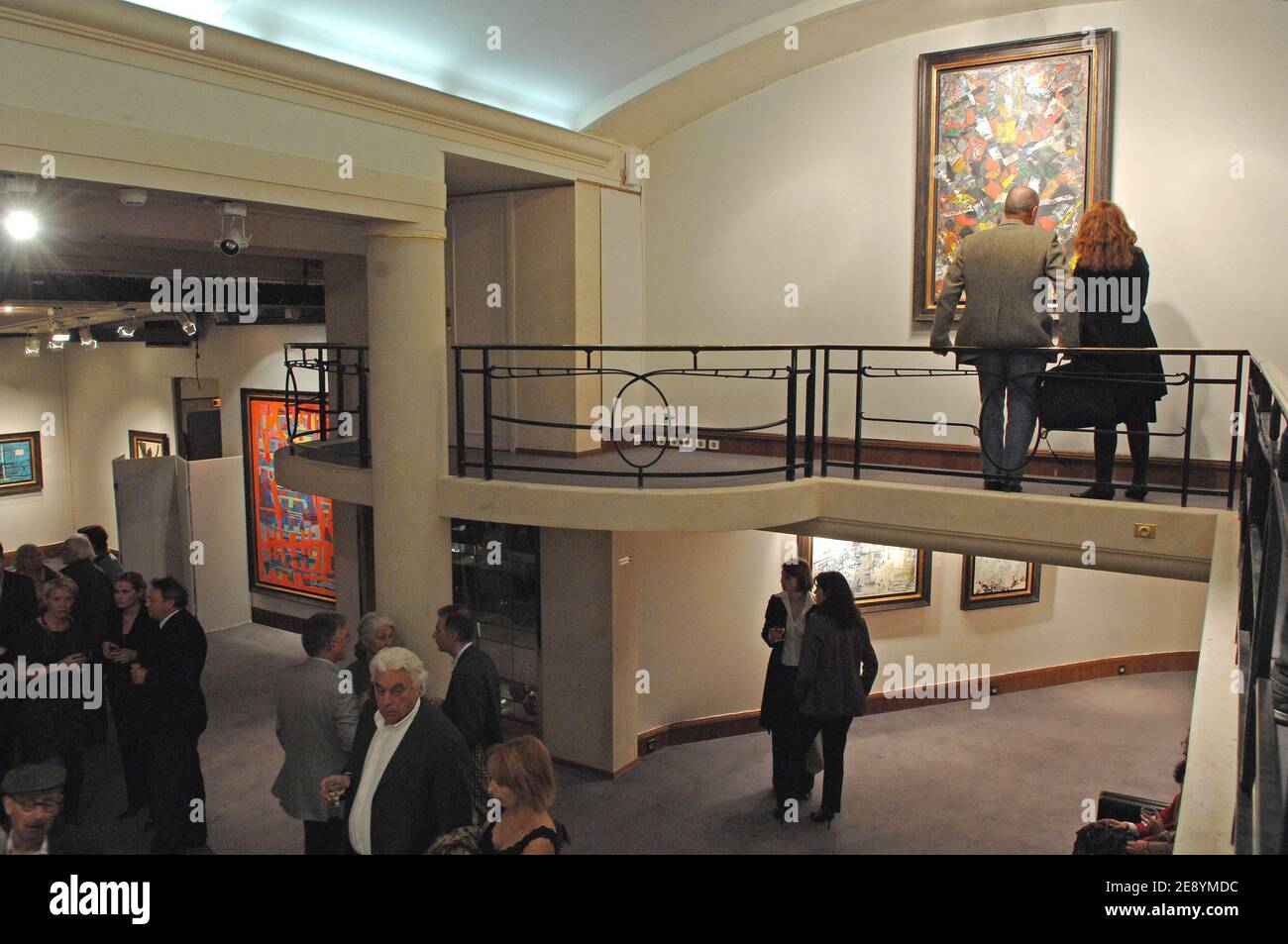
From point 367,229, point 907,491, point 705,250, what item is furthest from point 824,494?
point 367,229

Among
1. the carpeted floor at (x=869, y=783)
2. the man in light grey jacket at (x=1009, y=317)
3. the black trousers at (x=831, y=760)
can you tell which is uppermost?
the man in light grey jacket at (x=1009, y=317)

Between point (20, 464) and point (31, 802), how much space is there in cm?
1183

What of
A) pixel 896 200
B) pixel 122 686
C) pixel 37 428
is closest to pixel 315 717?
pixel 122 686

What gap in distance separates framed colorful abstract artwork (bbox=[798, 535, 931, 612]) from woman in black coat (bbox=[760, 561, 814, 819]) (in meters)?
1.97

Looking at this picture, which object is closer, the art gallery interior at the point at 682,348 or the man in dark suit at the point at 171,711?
the art gallery interior at the point at 682,348

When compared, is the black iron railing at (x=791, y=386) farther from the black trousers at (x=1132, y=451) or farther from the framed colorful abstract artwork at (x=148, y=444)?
the framed colorful abstract artwork at (x=148, y=444)

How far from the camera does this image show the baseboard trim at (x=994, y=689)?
24.9 ft

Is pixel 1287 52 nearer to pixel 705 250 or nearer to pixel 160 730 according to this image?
pixel 705 250

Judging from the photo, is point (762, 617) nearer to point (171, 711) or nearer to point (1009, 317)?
point (1009, 317)

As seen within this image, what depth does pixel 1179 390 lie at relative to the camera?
586cm

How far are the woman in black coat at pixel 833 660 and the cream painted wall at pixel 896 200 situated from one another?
4.92 feet

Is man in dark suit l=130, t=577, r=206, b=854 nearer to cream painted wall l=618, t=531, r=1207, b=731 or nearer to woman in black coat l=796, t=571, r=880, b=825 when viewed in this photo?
cream painted wall l=618, t=531, r=1207, b=731

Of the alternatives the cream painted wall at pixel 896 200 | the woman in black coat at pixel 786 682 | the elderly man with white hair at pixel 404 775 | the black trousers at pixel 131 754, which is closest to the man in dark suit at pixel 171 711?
the black trousers at pixel 131 754

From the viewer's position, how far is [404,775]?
3549 millimetres
